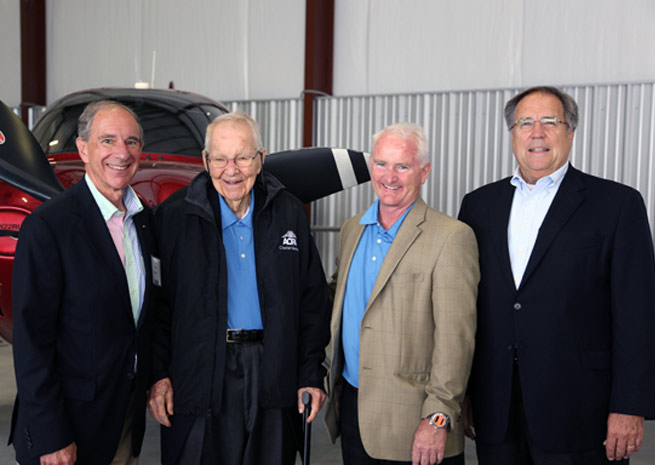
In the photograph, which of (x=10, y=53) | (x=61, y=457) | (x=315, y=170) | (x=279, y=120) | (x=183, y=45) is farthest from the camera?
(x=10, y=53)

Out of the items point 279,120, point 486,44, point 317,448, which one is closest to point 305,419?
point 317,448

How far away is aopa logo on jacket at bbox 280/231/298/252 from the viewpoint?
80.7 inches

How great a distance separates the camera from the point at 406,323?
1.89 metres

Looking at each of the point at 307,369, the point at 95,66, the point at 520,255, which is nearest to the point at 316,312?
the point at 307,369

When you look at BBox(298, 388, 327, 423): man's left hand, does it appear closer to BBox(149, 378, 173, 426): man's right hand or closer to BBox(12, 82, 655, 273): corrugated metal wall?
BBox(149, 378, 173, 426): man's right hand

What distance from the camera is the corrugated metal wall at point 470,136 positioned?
6.76 metres

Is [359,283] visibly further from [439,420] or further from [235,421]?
[235,421]

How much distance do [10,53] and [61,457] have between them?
10.5 meters

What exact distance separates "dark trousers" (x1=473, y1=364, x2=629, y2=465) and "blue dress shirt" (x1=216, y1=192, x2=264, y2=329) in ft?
2.67

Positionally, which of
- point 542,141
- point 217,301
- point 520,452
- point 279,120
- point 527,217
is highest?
point 279,120

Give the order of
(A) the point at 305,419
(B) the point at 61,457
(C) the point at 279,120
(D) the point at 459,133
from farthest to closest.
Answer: (C) the point at 279,120 → (D) the point at 459,133 → (A) the point at 305,419 → (B) the point at 61,457

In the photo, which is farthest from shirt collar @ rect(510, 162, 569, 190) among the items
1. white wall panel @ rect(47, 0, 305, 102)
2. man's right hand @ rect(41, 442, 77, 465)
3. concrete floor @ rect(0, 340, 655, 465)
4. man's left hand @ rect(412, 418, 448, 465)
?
white wall panel @ rect(47, 0, 305, 102)

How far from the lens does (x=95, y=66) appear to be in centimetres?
999

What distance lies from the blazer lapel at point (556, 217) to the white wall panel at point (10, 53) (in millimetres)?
10454
